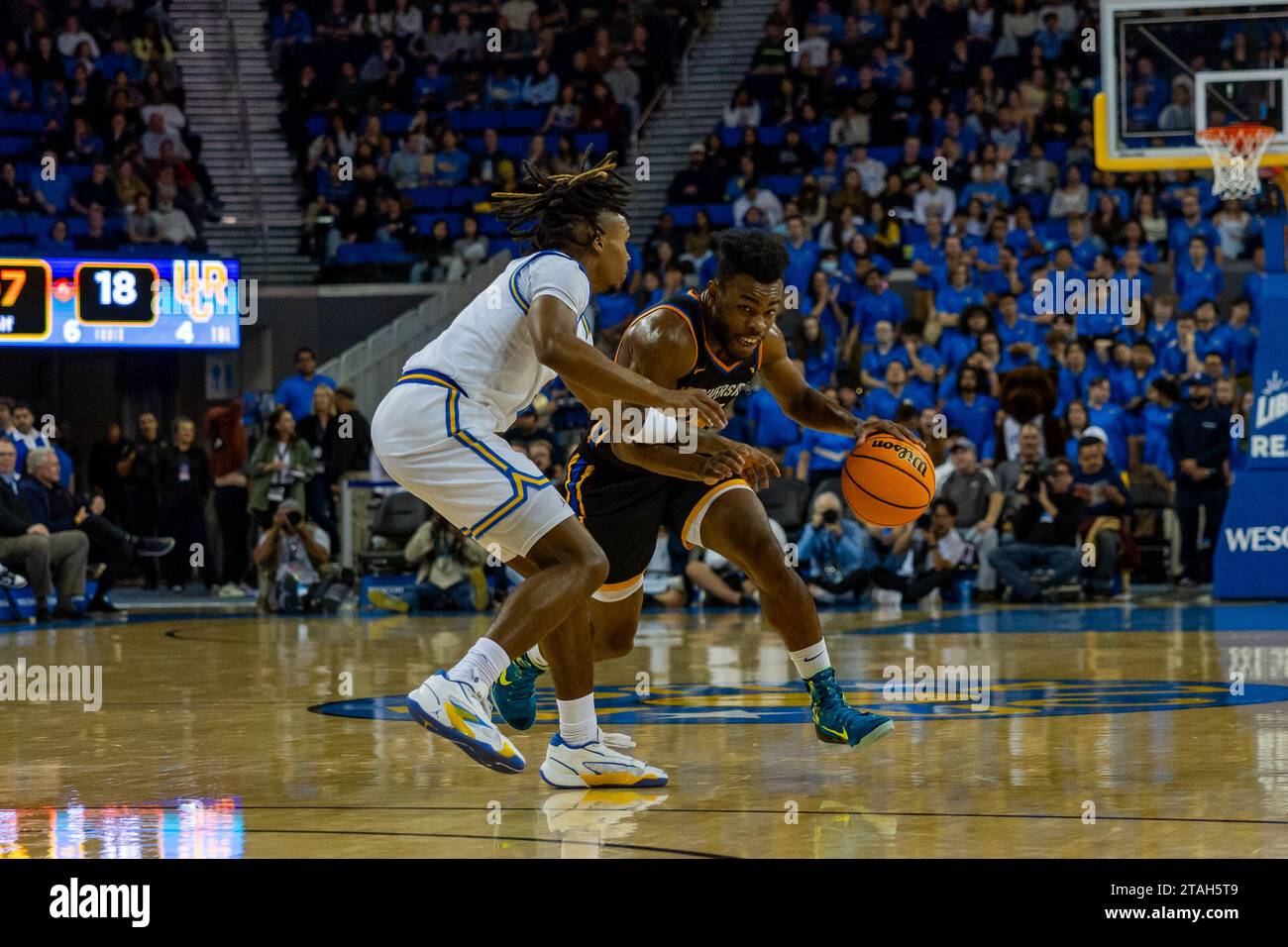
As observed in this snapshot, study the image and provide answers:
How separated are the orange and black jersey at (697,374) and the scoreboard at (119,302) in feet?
34.9

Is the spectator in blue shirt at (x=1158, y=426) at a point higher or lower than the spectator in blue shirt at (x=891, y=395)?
lower

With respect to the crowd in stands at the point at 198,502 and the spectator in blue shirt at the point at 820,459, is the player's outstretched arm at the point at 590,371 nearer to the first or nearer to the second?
the crowd in stands at the point at 198,502

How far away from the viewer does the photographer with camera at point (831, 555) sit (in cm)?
1376

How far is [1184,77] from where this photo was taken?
500 inches

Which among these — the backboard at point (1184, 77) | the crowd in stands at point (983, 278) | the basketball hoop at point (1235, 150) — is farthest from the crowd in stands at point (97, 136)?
the basketball hoop at point (1235, 150)

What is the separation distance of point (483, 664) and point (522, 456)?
0.62 meters

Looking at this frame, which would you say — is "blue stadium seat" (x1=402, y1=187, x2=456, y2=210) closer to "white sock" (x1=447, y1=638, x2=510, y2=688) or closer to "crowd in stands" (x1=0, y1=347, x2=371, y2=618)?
"crowd in stands" (x1=0, y1=347, x2=371, y2=618)

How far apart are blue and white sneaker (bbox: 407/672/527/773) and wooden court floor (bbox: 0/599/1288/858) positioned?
0.49 feet

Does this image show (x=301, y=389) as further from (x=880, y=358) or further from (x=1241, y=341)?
(x=1241, y=341)

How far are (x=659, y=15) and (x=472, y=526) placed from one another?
59.4 ft

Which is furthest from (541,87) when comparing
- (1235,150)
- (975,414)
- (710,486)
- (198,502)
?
(710,486)

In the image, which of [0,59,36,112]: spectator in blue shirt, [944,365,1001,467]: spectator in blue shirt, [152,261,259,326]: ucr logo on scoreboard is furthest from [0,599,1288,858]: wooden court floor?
[0,59,36,112]: spectator in blue shirt

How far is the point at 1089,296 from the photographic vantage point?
15656 millimetres
